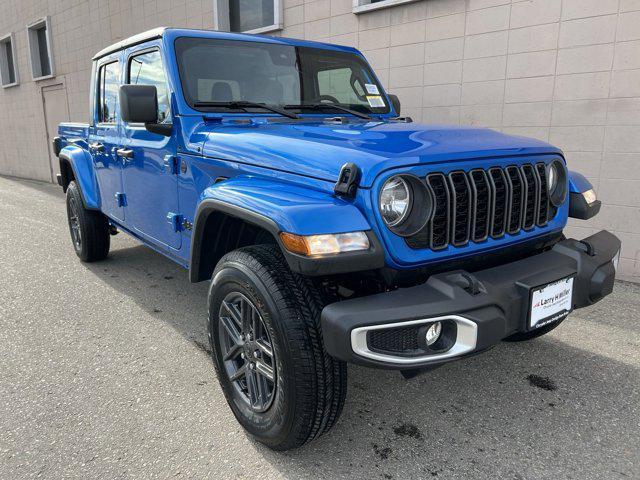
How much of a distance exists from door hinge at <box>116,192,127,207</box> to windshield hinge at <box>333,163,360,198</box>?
2429 millimetres

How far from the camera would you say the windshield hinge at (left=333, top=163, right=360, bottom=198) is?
1.86 metres

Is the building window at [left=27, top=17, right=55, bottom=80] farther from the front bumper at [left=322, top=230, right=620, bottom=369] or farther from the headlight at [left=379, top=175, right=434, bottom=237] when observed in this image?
the front bumper at [left=322, top=230, right=620, bottom=369]

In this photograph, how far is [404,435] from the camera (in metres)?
2.32

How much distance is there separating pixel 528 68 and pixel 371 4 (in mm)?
2065

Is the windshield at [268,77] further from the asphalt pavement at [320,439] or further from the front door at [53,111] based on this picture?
the front door at [53,111]

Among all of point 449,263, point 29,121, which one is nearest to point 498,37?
point 449,263

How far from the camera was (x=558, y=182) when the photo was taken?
8.32ft

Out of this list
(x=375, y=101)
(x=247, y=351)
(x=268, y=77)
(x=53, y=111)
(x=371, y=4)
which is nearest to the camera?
(x=247, y=351)

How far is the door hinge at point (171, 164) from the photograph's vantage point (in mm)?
2957

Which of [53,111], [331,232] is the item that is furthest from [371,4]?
[53,111]

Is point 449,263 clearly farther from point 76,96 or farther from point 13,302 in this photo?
point 76,96

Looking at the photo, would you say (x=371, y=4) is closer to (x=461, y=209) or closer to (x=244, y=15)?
(x=244, y=15)

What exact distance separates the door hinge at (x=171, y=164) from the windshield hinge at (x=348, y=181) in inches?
55.5

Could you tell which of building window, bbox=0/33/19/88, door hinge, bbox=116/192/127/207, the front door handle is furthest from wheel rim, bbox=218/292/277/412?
building window, bbox=0/33/19/88
